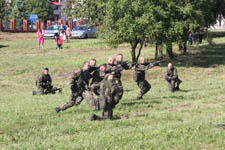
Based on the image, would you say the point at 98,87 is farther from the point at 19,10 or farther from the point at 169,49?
the point at 19,10

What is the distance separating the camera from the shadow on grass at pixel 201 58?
37581 mm

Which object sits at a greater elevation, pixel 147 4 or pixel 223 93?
pixel 147 4

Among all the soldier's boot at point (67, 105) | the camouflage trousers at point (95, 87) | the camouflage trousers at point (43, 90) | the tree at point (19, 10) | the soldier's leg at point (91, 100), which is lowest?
the camouflage trousers at point (43, 90)

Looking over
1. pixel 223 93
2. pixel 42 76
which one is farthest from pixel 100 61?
pixel 223 93

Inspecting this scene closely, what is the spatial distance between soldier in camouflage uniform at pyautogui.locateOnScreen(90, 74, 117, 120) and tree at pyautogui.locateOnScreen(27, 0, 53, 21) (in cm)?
8503

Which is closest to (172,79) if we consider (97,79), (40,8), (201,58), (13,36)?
(97,79)

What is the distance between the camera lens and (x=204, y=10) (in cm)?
3747

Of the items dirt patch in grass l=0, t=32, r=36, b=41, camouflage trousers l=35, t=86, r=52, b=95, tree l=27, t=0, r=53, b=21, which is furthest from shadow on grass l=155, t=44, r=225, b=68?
tree l=27, t=0, r=53, b=21

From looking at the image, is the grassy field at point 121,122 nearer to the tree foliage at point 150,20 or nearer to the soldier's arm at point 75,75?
the soldier's arm at point 75,75

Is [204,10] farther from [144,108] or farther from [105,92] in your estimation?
[105,92]

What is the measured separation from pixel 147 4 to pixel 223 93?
1263cm

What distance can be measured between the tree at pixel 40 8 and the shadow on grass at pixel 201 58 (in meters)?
56.8

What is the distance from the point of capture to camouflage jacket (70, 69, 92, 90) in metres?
15.8

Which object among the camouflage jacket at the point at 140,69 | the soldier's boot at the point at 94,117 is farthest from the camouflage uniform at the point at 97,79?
the camouflage jacket at the point at 140,69
